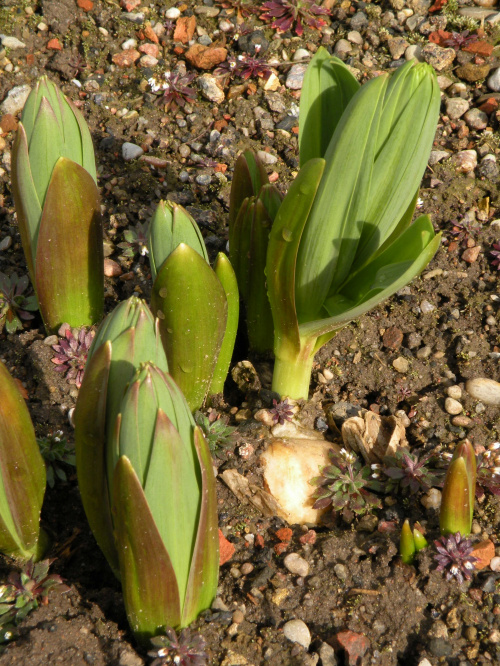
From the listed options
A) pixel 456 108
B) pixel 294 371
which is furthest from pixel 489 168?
pixel 294 371

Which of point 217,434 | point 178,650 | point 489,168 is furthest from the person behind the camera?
point 489,168

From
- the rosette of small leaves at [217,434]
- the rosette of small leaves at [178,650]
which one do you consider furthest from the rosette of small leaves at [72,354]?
the rosette of small leaves at [178,650]

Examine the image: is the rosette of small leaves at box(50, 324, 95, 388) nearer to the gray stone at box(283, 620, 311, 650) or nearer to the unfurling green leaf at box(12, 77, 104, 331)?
the unfurling green leaf at box(12, 77, 104, 331)

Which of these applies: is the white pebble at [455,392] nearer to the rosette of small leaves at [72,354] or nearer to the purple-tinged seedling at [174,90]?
the rosette of small leaves at [72,354]

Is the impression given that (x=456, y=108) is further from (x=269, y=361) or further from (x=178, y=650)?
(x=178, y=650)

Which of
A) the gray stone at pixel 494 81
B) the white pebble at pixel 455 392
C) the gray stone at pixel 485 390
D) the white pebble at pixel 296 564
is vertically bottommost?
the white pebble at pixel 296 564

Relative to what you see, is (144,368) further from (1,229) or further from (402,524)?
(1,229)

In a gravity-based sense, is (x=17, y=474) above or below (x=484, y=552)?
above
